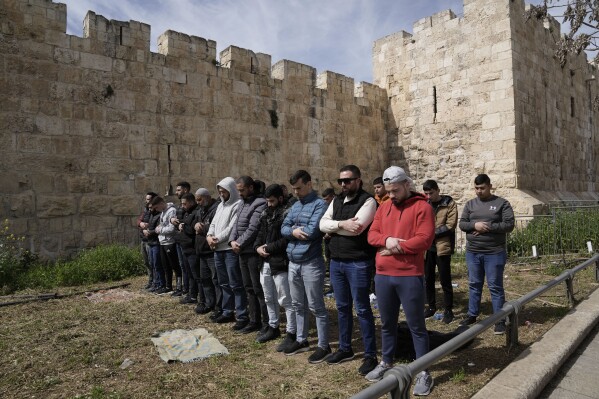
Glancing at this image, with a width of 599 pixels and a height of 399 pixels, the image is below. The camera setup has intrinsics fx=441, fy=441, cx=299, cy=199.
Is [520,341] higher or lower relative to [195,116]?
lower

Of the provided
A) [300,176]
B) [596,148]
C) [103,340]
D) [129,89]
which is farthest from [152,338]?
[596,148]

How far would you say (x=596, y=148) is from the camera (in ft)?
52.8

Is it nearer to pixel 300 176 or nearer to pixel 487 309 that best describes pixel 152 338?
pixel 300 176

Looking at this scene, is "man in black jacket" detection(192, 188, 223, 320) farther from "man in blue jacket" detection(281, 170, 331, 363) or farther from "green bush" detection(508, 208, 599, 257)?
"green bush" detection(508, 208, 599, 257)

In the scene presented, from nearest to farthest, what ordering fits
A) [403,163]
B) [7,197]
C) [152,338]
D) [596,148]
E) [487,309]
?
1. [152,338]
2. [487,309]
3. [7,197]
4. [403,163]
5. [596,148]

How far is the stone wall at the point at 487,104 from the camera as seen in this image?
1141 cm

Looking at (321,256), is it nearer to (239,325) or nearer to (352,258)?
(352,258)

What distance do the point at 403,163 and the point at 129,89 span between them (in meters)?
8.37

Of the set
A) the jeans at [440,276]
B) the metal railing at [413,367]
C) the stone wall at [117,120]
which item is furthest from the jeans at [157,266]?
the metal railing at [413,367]

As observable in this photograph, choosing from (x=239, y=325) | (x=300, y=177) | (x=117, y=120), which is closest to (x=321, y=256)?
(x=300, y=177)

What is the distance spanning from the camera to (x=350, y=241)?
4.11 meters

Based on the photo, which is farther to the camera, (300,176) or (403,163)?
(403,163)

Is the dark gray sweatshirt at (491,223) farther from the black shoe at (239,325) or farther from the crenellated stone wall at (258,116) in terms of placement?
the crenellated stone wall at (258,116)

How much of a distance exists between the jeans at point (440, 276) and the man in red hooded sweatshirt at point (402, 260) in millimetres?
2156
